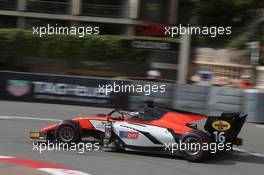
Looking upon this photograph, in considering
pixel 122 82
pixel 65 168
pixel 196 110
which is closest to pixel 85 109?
pixel 122 82

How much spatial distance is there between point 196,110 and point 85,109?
3473mm

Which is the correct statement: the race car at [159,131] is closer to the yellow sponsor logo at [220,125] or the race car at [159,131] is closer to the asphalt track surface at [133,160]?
the yellow sponsor logo at [220,125]

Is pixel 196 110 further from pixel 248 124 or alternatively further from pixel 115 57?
pixel 115 57

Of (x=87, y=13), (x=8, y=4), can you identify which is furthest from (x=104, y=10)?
(x=8, y=4)

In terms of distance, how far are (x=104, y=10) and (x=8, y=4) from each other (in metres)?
6.29

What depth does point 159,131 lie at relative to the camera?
10.6 m

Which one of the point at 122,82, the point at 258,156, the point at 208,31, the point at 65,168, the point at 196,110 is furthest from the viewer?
the point at 208,31

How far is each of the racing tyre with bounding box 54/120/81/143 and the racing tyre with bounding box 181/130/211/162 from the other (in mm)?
2075

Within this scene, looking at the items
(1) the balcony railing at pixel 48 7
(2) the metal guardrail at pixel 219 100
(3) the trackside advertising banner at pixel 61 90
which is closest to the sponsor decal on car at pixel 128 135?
(2) the metal guardrail at pixel 219 100

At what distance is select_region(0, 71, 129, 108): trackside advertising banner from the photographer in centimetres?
1911

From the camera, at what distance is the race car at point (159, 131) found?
409 inches

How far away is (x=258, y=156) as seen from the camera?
37.8ft

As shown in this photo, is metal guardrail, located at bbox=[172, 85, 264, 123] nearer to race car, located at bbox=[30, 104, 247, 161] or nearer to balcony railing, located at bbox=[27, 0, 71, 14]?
race car, located at bbox=[30, 104, 247, 161]

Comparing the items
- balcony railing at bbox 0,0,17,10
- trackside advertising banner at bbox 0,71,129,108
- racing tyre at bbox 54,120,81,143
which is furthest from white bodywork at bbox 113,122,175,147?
balcony railing at bbox 0,0,17,10
